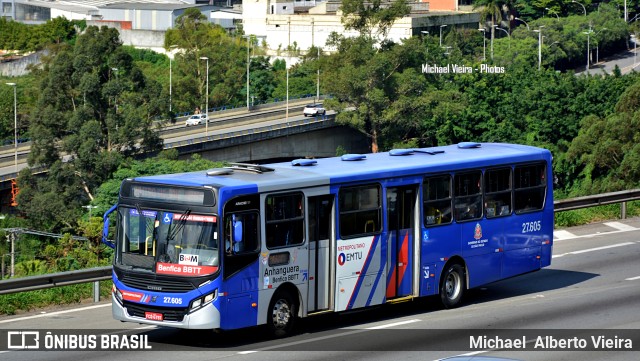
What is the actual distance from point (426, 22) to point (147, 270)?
357ft

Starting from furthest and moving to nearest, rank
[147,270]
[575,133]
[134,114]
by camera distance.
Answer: [575,133], [134,114], [147,270]

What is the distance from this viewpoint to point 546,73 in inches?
3403

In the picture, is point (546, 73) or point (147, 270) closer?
point (147, 270)

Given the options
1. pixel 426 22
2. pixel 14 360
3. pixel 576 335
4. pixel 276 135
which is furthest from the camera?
pixel 426 22

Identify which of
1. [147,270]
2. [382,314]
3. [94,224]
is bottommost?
[94,224]

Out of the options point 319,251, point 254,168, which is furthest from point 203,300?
point 254,168

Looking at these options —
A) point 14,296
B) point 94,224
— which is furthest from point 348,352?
point 94,224

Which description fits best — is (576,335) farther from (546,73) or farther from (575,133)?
(546,73)

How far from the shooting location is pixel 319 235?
1783 centimetres

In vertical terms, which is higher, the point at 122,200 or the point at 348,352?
the point at 122,200

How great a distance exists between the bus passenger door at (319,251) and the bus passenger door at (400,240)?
1.37 m

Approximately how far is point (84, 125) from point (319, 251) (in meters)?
50.6

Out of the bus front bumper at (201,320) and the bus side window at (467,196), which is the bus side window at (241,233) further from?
the bus side window at (467,196)

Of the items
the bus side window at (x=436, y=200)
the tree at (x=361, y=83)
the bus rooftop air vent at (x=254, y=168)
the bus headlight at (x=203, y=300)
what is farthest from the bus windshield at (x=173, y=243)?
the tree at (x=361, y=83)
